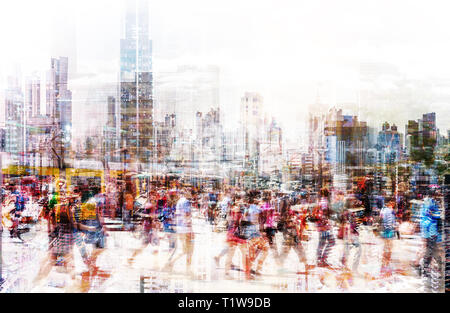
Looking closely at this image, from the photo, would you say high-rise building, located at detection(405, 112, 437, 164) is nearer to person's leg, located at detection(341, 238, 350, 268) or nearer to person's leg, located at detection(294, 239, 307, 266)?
person's leg, located at detection(341, 238, 350, 268)

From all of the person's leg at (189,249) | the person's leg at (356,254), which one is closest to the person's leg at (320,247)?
the person's leg at (356,254)

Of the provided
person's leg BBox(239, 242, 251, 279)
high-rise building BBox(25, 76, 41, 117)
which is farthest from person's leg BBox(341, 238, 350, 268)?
high-rise building BBox(25, 76, 41, 117)

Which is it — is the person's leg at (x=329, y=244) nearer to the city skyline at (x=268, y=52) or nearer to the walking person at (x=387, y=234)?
the walking person at (x=387, y=234)

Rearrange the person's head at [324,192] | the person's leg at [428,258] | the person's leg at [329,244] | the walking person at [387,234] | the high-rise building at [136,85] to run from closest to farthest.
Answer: the person's leg at [428,258], the walking person at [387,234], the person's leg at [329,244], the high-rise building at [136,85], the person's head at [324,192]

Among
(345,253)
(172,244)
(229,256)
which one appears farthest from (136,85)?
(345,253)

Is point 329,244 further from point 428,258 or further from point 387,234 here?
point 428,258

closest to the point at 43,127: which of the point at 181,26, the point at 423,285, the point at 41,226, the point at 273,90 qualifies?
the point at 41,226

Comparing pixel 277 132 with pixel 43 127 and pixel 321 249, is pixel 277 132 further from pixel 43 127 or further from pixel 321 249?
A: pixel 43 127
